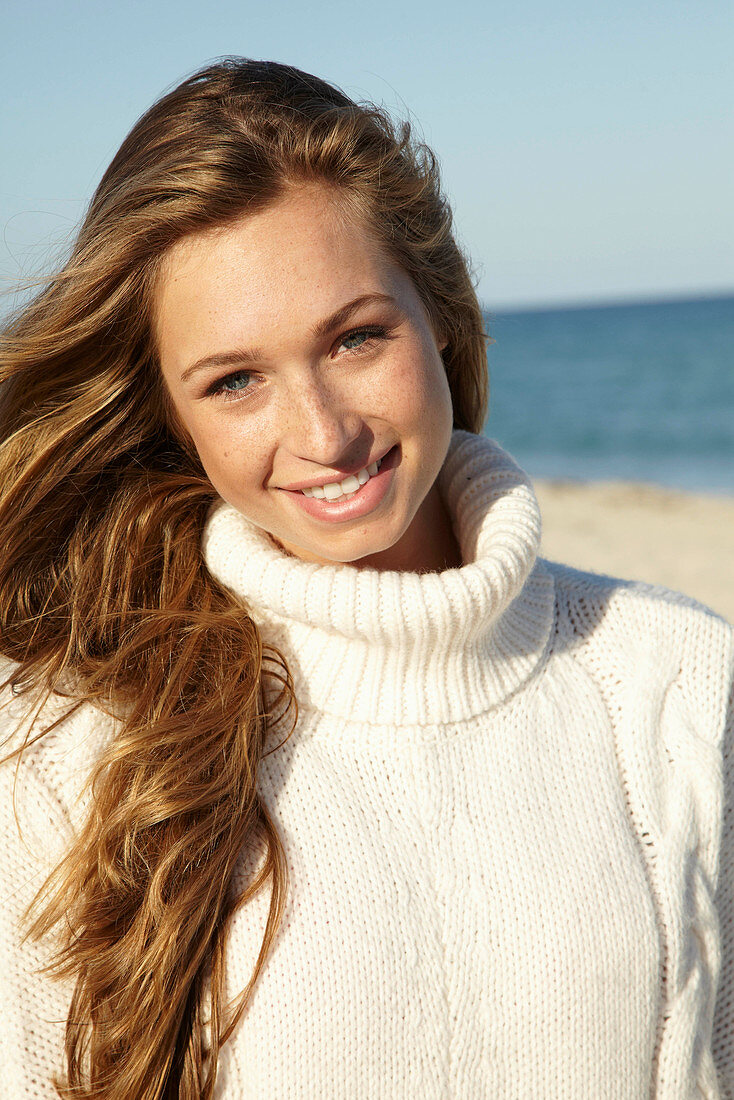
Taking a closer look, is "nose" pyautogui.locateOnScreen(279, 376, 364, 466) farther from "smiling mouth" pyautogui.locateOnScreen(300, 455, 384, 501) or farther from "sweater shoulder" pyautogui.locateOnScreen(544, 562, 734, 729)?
"sweater shoulder" pyautogui.locateOnScreen(544, 562, 734, 729)

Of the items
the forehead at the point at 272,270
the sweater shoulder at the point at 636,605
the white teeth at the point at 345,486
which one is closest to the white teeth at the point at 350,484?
the white teeth at the point at 345,486

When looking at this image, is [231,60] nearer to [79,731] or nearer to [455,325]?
[455,325]

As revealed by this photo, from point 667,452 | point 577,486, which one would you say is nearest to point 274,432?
point 577,486

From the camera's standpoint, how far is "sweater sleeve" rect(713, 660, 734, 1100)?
2104 millimetres

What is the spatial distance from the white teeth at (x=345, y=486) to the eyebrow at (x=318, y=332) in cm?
27

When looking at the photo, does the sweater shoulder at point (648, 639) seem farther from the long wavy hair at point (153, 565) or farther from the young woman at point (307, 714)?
the long wavy hair at point (153, 565)

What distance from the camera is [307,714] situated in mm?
2053

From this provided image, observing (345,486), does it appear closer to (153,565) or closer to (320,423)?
(320,423)

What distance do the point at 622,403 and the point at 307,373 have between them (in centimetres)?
2698

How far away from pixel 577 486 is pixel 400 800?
506 inches

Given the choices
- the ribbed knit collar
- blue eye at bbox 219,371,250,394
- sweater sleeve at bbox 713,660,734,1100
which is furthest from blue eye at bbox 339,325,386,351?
sweater sleeve at bbox 713,660,734,1100

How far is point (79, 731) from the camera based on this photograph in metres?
1.94

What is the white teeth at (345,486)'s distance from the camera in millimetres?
1917

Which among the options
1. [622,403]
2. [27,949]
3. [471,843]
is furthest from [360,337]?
[622,403]
